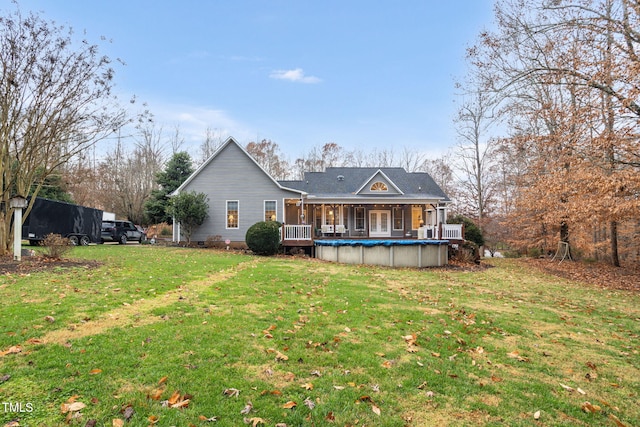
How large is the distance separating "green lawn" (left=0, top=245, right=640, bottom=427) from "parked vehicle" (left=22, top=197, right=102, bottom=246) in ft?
38.2

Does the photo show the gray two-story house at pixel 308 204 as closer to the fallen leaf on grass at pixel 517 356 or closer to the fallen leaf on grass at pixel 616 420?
the fallen leaf on grass at pixel 517 356

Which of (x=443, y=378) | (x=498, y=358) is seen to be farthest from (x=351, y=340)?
(x=498, y=358)

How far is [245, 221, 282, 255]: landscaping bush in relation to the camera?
16047 mm

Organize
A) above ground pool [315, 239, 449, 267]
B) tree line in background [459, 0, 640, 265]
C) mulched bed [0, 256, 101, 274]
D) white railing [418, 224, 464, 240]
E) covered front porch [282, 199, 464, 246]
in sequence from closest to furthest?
1. mulched bed [0, 256, 101, 274]
2. tree line in background [459, 0, 640, 265]
3. above ground pool [315, 239, 449, 267]
4. white railing [418, 224, 464, 240]
5. covered front porch [282, 199, 464, 246]

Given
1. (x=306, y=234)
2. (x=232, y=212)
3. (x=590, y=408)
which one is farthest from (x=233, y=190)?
(x=590, y=408)

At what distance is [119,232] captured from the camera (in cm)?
2203

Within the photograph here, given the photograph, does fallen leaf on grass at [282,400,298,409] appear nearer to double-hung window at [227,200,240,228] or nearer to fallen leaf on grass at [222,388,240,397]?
fallen leaf on grass at [222,388,240,397]

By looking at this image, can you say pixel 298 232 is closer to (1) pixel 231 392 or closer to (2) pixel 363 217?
(2) pixel 363 217

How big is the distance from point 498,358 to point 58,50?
15.8 meters

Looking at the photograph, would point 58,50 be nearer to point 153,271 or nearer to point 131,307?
point 153,271

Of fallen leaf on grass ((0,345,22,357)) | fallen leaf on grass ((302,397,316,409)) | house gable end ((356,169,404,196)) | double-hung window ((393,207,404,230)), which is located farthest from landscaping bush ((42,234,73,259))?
double-hung window ((393,207,404,230))

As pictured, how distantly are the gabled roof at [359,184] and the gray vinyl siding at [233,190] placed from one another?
384cm

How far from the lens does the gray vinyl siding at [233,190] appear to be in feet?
65.0

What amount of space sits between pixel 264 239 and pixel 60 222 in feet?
36.3
